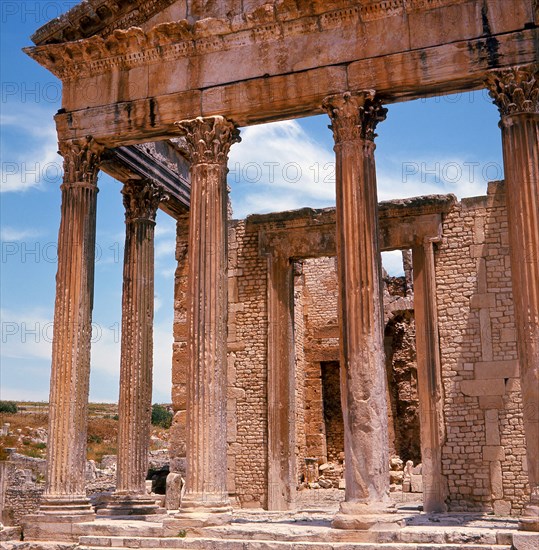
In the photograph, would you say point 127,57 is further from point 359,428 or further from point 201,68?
point 359,428

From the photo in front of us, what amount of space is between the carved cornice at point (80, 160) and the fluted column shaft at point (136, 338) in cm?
206

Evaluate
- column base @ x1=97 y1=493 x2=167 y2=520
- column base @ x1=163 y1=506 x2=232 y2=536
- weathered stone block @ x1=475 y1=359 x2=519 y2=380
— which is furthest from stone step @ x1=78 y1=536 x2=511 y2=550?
weathered stone block @ x1=475 y1=359 x2=519 y2=380

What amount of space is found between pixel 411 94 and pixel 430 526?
7083 mm

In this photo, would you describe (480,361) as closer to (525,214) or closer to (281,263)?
(281,263)

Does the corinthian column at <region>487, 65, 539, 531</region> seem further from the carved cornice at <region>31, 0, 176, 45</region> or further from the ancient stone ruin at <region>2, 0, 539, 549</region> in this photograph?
the carved cornice at <region>31, 0, 176, 45</region>

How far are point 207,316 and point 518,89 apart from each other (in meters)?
6.22

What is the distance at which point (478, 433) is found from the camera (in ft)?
54.5

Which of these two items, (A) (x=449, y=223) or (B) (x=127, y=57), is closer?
(B) (x=127, y=57)

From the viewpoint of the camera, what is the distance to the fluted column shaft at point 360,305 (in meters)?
11.7

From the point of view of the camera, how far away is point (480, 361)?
55.4ft

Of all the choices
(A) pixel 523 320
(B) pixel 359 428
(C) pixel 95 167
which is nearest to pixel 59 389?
(C) pixel 95 167

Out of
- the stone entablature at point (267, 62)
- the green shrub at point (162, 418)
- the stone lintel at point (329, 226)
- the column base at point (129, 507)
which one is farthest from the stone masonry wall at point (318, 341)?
the green shrub at point (162, 418)

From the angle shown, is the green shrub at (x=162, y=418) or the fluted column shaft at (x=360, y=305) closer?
the fluted column shaft at (x=360, y=305)

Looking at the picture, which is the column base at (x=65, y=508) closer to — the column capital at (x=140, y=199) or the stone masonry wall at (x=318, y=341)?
the column capital at (x=140, y=199)
